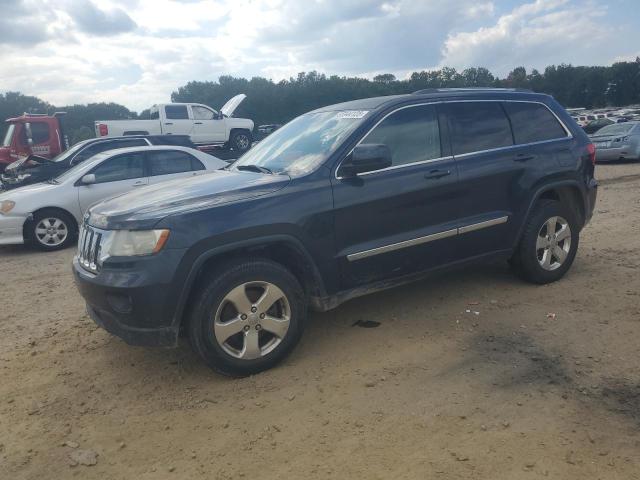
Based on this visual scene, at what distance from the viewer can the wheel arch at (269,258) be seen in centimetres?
348

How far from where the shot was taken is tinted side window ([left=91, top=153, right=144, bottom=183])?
8.91 meters

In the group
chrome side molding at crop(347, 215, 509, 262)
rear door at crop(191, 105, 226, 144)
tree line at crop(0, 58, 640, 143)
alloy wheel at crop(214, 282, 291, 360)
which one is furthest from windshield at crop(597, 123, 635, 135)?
tree line at crop(0, 58, 640, 143)

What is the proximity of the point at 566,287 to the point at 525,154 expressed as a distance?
1.35m

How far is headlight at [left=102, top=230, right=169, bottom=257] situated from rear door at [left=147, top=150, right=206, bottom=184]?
5738 millimetres

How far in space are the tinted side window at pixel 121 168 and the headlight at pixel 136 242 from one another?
5898 millimetres

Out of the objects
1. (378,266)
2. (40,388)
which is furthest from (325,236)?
(40,388)

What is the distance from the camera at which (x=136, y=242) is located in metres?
3.44

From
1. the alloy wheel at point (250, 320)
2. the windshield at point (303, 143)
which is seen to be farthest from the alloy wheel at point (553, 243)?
the alloy wheel at point (250, 320)

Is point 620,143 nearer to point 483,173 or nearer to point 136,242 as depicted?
point 483,173

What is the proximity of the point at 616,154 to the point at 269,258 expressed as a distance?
619 inches

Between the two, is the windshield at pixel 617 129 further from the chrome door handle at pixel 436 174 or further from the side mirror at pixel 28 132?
Result: the side mirror at pixel 28 132

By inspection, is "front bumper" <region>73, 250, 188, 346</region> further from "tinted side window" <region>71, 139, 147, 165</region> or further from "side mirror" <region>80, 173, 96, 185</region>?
"tinted side window" <region>71, 139, 147, 165</region>

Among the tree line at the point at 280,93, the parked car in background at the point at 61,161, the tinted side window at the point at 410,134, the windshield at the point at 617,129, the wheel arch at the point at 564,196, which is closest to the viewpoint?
the tinted side window at the point at 410,134

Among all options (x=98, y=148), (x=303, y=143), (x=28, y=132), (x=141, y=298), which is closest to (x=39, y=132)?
(x=28, y=132)
